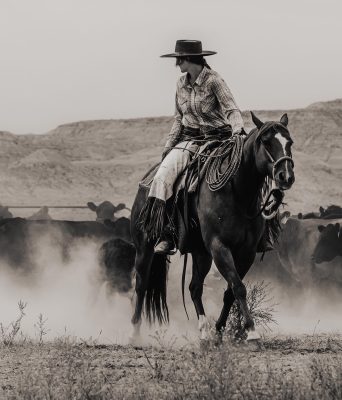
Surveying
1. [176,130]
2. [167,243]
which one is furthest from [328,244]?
[167,243]

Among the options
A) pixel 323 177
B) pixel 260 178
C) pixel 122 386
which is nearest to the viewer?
pixel 122 386

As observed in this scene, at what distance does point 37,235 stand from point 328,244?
5.17m

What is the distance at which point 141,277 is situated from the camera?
40.7 feet

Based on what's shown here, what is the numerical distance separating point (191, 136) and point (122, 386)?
3.82 metres

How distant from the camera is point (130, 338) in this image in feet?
40.3

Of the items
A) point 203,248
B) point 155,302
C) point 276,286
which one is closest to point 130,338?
point 155,302

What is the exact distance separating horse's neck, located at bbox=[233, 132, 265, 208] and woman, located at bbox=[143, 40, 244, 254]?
0.63 m

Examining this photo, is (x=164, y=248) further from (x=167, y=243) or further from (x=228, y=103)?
(x=228, y=103)

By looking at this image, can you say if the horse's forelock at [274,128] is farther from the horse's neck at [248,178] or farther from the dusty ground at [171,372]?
the dusty ground at [171,372]

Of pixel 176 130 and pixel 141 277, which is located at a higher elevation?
pixel 176 130

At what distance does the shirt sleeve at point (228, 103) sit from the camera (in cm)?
1112

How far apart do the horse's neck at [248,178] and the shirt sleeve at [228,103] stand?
60 centimetres

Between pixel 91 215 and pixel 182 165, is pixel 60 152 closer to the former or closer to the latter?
pixel 91 215

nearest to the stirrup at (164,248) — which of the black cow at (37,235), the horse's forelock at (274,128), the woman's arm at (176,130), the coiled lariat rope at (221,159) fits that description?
the coiled lariat rope at (221,159)
